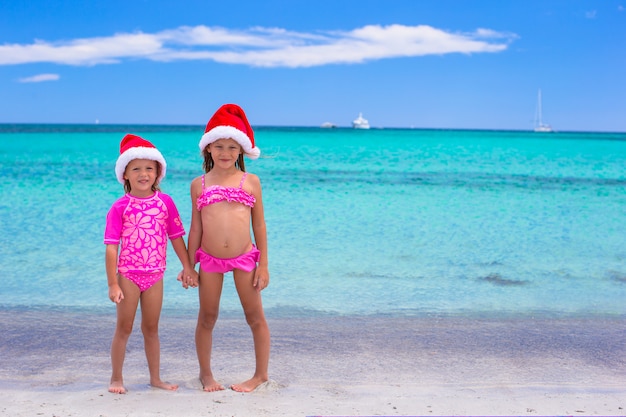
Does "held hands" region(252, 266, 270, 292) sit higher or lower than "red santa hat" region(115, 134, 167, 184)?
lower

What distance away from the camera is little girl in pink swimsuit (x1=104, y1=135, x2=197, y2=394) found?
322 centimetres

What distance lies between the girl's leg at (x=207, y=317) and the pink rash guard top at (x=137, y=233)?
0.77ft

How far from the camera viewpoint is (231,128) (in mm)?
3375

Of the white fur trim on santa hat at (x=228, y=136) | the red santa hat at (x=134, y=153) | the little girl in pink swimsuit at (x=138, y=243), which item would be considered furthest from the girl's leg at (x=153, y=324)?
the white fur trim on santa hat at (x=228, y=136)

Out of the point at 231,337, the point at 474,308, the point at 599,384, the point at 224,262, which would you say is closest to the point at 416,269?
the point at 474,308

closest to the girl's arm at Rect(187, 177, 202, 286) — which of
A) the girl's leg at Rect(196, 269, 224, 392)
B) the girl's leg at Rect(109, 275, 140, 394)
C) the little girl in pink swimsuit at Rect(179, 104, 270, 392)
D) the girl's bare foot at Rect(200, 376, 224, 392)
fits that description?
the little girl in pink swimsuit at Rect(179, 104, 270, 392)

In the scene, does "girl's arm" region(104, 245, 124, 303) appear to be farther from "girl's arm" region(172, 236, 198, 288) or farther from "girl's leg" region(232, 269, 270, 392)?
"girl's leg" region(232, 269, 270, 392)

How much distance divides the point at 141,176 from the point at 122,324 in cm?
71

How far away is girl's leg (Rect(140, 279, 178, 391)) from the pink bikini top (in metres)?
0.44

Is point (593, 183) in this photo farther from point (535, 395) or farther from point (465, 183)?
point (535, 395)

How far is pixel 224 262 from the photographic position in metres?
3.31

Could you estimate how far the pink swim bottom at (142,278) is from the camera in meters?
3.24

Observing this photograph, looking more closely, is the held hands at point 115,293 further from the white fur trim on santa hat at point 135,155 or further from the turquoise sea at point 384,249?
the turquoise sea at point 384,249

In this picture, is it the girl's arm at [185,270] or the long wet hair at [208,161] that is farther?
the long wet hair at [208,161]
